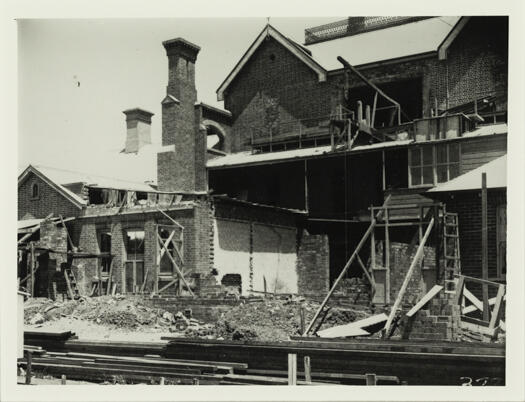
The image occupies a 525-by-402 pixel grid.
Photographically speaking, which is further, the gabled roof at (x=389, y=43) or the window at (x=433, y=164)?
the gabled roof at (x=389, y=43)

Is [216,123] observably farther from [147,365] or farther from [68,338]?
[147,365]

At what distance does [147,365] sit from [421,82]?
20361mm

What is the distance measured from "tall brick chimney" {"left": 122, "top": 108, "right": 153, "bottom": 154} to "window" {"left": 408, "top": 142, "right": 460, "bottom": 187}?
16.1 metres

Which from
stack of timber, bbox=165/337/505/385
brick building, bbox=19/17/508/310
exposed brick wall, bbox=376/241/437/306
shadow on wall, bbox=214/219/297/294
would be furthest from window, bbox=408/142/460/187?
stack of timber, bbox=165/337/505/385

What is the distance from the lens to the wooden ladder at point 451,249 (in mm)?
17609

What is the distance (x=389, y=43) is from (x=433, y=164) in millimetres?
8927

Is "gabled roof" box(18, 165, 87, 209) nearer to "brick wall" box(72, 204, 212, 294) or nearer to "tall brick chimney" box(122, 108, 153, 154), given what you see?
"brick wall" box(72, 204, 212, 294)

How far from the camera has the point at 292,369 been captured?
1216cm

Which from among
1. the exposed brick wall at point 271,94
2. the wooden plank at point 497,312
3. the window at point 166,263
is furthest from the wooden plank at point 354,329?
the exposed brick wall at point 271,94

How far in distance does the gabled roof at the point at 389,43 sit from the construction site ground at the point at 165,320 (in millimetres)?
12970

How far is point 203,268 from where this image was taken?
24078 millimetres

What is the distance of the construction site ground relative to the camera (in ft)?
61.6

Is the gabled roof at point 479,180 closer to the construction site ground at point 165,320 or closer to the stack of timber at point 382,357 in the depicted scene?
the construction site ground at point 165,320

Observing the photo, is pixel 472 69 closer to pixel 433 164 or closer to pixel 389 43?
pixel 389 43
